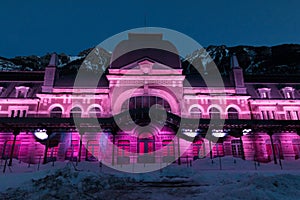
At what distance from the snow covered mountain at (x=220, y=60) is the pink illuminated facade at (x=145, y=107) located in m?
63.0

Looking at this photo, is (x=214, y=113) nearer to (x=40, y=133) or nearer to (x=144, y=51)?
(x=144, y=51)

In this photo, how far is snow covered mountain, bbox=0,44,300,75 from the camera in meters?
95.9

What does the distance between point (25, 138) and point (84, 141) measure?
628 cm

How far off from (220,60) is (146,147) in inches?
3730

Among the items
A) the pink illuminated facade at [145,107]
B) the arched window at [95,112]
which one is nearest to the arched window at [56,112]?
the pink illuminated facade at [145,107]

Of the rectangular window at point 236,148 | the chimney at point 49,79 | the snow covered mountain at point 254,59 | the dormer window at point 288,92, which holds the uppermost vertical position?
the snow covered mountain at point 254,59

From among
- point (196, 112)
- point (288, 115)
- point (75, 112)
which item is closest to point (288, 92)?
point (288, 115)

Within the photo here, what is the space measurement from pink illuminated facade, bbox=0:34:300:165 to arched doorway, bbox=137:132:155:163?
0.10 metres

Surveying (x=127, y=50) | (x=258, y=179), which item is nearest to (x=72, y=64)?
(x=127, y=50)

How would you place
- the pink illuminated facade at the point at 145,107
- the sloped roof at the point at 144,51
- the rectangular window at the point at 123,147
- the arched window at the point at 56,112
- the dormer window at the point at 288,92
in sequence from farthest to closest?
1. the dormer window at the point at 288,92
2. the sloped roof at the point at 144,51
3. the arched window at the point at 56,112
4. the pink illuminated facade at the point at 145,107
5. the rectangular window at the point at 123,147

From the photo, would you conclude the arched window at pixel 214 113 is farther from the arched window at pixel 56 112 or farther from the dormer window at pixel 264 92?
the arched window at pixel 56 112

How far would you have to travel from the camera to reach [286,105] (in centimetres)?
2862

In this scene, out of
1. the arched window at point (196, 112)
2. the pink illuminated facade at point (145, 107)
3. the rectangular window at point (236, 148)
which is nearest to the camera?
the pink illuminated facade at point (145, 107)

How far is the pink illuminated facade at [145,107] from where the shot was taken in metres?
24.4
